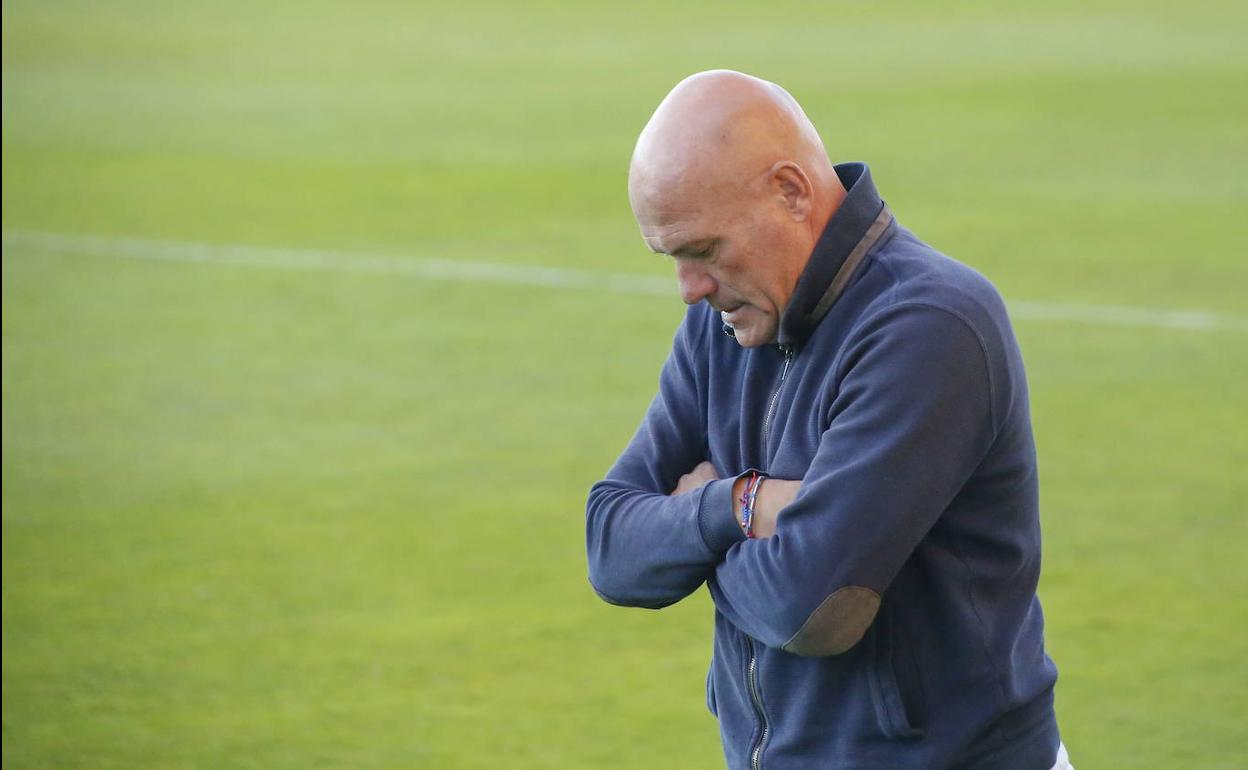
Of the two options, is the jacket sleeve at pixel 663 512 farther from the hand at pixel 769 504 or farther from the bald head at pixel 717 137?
the bald head at pixel 717 137

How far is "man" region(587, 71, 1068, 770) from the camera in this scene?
298 cm

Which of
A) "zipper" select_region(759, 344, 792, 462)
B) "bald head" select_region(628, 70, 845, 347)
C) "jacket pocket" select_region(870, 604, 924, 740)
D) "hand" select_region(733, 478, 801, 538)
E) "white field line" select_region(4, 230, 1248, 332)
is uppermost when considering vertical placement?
"bald head" select_region(628, 70, 845, 347)

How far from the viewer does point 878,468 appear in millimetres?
2967

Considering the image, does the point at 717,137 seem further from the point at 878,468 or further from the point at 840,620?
the point at 840,620

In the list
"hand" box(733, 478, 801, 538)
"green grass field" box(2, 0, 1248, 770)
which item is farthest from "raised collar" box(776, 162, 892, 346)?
"green grass field" box(2, 0, 1248, 770)

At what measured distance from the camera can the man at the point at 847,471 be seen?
2979 millimetres

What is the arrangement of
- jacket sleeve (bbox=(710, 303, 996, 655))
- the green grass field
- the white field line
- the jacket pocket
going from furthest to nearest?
the white field line, the green grass field, the jacket pocket, jacket sleeve (bbox=(710, 303, 996, 655))

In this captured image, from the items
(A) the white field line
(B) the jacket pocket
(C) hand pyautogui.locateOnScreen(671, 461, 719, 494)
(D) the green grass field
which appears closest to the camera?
(B) the jacket pocket

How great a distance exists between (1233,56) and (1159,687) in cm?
1862

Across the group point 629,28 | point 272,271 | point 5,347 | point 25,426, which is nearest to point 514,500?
point 25,426

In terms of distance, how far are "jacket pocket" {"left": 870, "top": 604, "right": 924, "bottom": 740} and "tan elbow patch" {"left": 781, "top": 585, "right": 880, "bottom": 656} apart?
7 centimetres

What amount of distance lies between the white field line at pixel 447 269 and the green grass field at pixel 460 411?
98 millimetres

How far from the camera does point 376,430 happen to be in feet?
30.4

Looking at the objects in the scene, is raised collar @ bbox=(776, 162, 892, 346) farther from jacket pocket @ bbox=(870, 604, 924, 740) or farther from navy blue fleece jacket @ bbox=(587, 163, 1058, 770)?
jacket pocket @ bbox=(870, 604, 924, 740)
